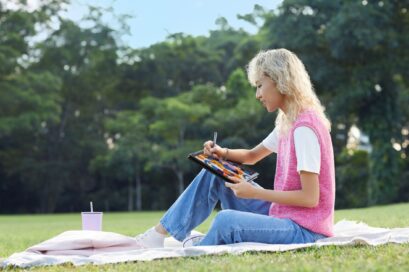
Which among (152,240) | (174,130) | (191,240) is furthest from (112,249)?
(174,130)

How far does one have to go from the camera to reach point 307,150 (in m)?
2.92

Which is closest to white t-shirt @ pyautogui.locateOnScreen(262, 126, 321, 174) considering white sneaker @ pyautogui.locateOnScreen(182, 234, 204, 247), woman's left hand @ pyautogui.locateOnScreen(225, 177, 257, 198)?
woman's left hand @ pyautogui.locateOnScreen(225, 177, 257, 198)

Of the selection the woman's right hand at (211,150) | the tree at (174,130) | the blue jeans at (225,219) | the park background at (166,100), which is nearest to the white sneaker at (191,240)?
the blue jeans at (225,219)

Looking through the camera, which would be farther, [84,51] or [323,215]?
[84,51]

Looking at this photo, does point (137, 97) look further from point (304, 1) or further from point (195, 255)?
point (195, 255)

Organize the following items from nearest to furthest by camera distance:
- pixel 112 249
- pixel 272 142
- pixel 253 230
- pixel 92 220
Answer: pixel 253 230 < pixel 112 249 < pixel 272 142 < pixel 92 220

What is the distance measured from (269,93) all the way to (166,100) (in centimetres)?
1902

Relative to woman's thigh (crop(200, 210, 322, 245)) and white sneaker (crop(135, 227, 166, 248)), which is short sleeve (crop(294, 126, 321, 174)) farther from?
white sneaker (crop(135, 227, 166, 248))

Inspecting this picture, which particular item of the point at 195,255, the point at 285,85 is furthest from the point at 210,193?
the point at 285,85

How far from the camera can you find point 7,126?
20.7 metres

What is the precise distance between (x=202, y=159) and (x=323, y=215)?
0.65 metres

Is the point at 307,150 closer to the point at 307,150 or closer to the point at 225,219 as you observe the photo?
the point at 307,150

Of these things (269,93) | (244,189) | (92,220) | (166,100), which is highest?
(166,100)

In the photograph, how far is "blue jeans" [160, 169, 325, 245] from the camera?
119 inches
